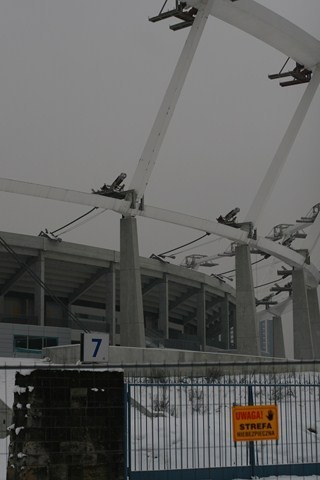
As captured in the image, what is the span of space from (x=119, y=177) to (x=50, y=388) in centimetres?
3389

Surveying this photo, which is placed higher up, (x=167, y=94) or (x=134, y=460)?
(x=167, y=94)

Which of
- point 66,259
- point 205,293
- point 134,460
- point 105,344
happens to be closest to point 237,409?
point 134,460

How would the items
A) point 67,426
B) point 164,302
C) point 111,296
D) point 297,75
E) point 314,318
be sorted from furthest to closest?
point 314,318
point 164,302
point 111,296
point 297,75
point 67,426

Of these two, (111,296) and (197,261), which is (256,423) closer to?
(111,296)

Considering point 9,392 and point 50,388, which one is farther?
point 9,392

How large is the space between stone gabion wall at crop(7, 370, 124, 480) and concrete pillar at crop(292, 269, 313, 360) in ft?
179

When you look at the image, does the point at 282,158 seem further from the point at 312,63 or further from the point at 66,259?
the point at 66,259

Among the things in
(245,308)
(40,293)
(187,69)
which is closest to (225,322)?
(40,293)

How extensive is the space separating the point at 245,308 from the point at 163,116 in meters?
14.8

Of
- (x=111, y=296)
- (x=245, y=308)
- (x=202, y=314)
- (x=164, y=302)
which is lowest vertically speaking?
(x=245, y=308)

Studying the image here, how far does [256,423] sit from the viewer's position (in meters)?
13.2

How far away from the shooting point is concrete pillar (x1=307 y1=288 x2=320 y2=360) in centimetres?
7638

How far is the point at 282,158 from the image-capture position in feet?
181

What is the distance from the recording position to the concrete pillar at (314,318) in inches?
3007
